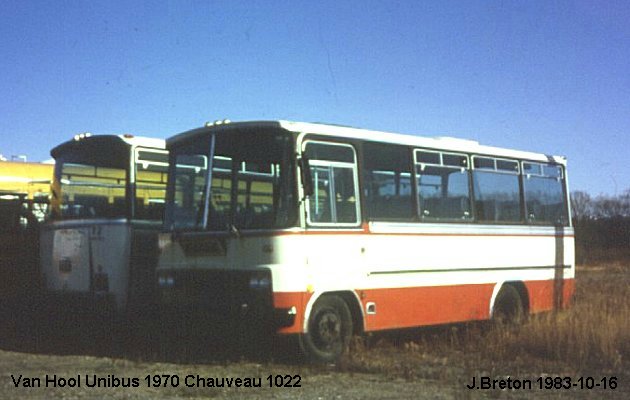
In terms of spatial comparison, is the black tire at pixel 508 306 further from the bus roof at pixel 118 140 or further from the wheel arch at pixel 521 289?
the bus roof at pixel 118 140

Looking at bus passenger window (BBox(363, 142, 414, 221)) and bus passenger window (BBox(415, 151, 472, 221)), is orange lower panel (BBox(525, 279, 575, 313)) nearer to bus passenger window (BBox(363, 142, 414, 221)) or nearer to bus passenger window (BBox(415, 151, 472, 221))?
bus passenger window (BBox(415, 151, 472, 221))

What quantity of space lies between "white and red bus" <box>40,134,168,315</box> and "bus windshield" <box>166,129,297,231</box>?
156cm

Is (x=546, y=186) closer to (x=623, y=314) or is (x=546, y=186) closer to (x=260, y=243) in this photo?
(x=623, y=314)

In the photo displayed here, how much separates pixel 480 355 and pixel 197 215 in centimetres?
424

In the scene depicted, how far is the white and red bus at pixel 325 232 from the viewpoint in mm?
10859

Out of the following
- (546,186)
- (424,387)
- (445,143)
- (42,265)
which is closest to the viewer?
(424,387)

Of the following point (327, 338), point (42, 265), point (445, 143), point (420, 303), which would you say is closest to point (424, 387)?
point (327, 338)

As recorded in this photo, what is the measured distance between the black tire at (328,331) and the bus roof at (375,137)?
7.22ft

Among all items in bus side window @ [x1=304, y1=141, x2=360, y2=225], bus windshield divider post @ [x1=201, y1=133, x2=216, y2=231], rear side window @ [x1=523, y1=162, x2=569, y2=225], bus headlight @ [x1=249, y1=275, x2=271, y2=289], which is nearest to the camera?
bus headlight @ [x1=249, y1=275, x2=271, y2=289]

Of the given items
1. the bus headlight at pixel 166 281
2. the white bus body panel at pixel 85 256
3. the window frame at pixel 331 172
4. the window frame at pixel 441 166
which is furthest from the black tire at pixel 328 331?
the white bus body panel at pixel 85 256

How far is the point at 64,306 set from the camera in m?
14.4

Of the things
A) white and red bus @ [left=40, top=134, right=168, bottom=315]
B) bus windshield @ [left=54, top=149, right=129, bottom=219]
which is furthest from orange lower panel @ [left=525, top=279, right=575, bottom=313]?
bus windshield @ [left=54, top=149, right=129, bottom=219]

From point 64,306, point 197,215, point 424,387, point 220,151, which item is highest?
point 220,151

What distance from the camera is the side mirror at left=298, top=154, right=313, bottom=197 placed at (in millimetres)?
10781
